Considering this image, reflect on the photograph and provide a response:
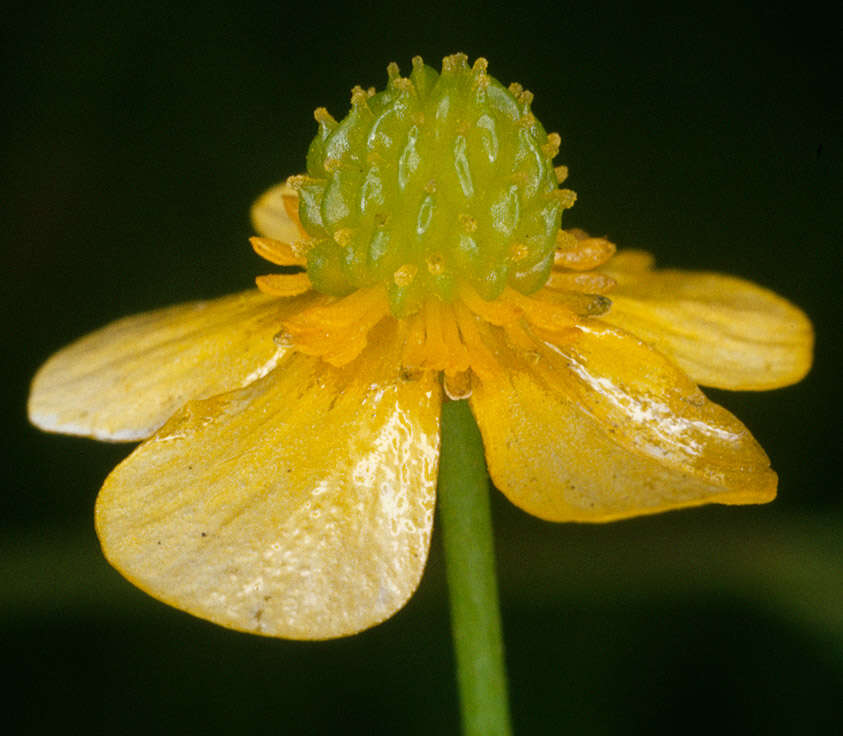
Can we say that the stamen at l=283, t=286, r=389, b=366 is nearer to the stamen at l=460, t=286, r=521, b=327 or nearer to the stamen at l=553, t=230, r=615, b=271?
the stamen at l=460, t=286, r=521, b=327

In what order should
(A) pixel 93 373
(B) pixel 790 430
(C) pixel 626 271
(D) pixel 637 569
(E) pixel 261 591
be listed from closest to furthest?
(E) pixel 261 591 < (A) pixel 93 373 < (C) pixel 626 271 < (D) pixel 637 569 < (B) pixel 790 430

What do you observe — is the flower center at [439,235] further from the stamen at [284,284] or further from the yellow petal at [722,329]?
the yellow petal at [722,329]

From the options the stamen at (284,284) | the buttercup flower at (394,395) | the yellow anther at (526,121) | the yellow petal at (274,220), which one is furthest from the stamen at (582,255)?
the yellow petal at (274,220)

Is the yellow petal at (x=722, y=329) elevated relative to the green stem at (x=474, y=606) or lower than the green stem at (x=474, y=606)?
elevated

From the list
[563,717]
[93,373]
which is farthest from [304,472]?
[563,717]

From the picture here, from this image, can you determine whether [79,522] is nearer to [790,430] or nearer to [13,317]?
[13,317]

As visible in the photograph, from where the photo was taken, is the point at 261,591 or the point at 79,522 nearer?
the point at 261,591

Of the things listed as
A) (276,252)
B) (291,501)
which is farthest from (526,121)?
(291,501)
